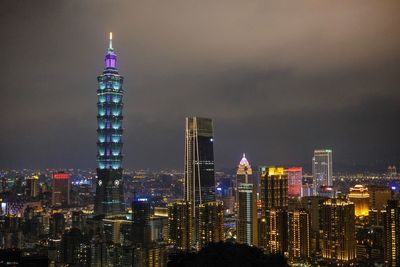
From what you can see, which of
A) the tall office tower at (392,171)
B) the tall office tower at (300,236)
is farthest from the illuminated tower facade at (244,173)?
the tall office tower at (392,171)

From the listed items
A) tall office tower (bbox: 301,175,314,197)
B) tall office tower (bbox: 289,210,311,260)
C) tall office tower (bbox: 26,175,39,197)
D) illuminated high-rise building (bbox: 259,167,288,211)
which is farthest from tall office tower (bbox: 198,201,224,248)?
tall office tower (bbox: 301,175,314,197)

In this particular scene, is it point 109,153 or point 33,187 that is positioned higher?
point 109,153

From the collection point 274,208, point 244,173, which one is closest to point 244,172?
point 244,173

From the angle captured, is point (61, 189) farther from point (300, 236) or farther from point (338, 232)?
point (338, 232)

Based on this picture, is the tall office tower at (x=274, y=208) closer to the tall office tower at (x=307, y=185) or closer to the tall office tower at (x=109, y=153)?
the tall office tower at (x=307, y=185)

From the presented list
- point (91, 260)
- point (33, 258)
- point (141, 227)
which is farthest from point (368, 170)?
point (33, 258)

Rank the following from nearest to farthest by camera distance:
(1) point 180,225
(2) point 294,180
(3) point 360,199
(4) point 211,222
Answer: (1) point 180,225 → (4) point 211,222 → (3) point 360,199 → (2) point 294,180
